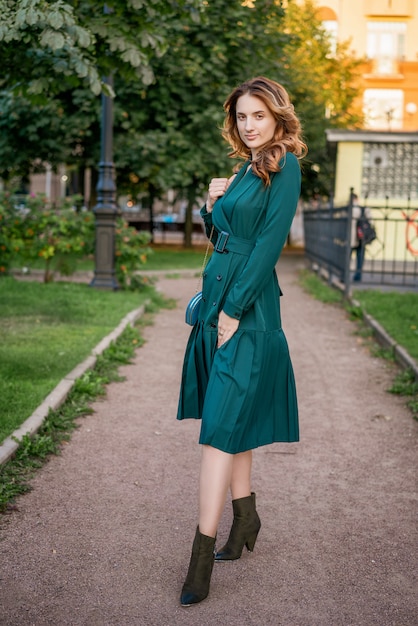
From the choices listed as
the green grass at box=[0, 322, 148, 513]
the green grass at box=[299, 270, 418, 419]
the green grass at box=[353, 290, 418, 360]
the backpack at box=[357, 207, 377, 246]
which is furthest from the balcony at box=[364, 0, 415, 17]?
the green grass at box=[0, 322, 148, 513]

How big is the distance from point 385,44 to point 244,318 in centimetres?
4147

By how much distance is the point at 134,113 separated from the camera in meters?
20.1

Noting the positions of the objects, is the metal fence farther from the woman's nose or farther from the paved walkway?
the woman's nose

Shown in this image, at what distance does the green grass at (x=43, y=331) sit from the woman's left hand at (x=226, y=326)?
86.7 inches

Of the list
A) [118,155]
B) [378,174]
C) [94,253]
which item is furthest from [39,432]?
[378,174]

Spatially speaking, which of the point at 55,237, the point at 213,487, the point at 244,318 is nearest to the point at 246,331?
the point at 244,318

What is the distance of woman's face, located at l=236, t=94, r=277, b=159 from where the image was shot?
11.1 feet

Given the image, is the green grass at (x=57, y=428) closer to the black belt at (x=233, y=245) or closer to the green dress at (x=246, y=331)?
the green dress at (x=246, y=331)

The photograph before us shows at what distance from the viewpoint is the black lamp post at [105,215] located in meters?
13.1

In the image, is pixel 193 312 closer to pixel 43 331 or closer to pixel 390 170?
pixel 43 331

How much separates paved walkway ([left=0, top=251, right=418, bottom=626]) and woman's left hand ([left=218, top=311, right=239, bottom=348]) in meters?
1.03

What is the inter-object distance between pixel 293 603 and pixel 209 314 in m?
1.18

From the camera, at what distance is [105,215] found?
42.8 ft

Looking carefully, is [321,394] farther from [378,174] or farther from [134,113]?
[378,174]
